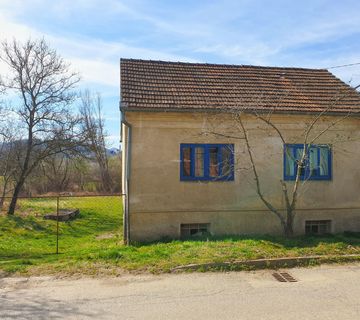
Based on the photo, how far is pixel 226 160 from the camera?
11.4 meters

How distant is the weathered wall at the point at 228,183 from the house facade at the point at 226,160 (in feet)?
0.09

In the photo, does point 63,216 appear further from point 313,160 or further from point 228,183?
point 313,160

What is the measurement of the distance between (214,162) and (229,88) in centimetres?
282

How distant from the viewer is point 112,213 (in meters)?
21.0

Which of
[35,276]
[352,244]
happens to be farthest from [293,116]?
[35,276]

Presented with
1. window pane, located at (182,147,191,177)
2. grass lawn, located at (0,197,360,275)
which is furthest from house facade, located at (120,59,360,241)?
grass lawn, located at (0,197,360,275)

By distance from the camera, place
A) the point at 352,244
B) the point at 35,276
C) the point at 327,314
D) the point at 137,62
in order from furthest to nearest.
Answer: the point at 137,62 < the point at 352,244 < the point at 35,276 < the point at 327,314

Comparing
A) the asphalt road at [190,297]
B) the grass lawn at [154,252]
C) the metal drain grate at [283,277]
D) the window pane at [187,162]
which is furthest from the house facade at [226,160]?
the metal drain grate at [283,277]

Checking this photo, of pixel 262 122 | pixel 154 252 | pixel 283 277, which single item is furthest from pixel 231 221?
pixel 283 277

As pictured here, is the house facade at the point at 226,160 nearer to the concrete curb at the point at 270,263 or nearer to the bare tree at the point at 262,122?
the bare tree at the point at 262,122

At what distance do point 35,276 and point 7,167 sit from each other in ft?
50.2

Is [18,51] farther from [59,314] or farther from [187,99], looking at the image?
[59,314]

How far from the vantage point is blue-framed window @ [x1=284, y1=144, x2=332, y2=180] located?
11.8 meters

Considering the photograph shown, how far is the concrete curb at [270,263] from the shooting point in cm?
774
